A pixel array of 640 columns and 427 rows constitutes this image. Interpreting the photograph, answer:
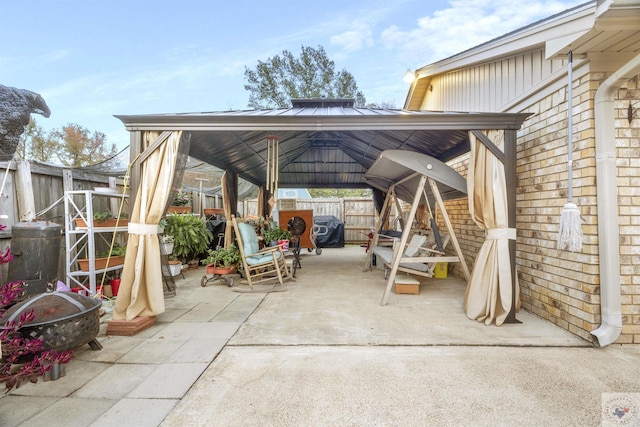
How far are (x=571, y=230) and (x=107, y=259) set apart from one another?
17.6ft

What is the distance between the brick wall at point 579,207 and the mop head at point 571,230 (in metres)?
0.41

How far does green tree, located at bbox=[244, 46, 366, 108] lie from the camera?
16.8 meters

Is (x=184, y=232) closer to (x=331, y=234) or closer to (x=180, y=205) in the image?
(x=180, y=205)

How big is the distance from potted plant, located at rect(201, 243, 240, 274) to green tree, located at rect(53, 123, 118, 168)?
9.60 m

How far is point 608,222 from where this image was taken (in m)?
2.72

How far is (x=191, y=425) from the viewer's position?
178 centimetres

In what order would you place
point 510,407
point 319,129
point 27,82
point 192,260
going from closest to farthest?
point 510,407 < point 319,129 < point 192,260 < point 27,82

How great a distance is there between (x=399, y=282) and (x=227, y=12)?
456 inches

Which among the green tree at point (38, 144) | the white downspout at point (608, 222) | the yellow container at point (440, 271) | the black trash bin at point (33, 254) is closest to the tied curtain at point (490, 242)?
the white downspout at point (608, 222)

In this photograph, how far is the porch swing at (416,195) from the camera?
3.99 metres

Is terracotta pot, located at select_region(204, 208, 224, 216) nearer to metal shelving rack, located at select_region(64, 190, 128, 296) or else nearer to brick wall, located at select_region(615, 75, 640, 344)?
metal shelving rack, located at select_region(64, 190, 128, 296)

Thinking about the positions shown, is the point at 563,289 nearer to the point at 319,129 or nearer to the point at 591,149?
the point at 591,149

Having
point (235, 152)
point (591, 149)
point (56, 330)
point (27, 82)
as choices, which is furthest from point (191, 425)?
point (27, 82)

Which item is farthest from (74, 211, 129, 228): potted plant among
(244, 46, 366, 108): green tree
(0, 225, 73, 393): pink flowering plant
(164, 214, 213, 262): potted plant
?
(244, 46, 366, 108): green tree
